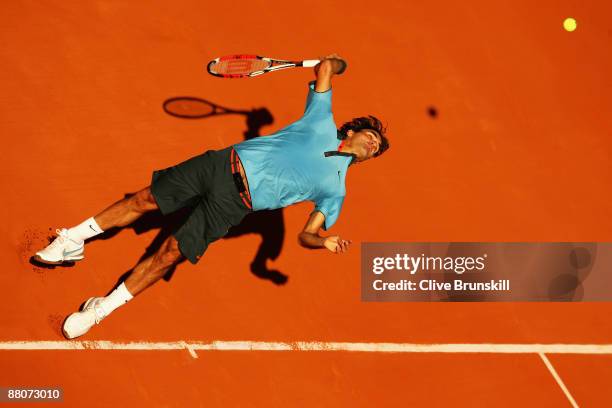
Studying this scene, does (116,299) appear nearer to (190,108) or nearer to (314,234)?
(314,234)

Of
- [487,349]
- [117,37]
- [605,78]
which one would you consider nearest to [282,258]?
[487,349]

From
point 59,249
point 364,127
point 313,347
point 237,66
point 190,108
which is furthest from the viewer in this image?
point 190,108

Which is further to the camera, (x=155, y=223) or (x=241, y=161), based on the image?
(x=155, y=223)

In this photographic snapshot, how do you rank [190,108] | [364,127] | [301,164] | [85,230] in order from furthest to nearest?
[190,108]
[364,127]
[85,230]
[301,164]

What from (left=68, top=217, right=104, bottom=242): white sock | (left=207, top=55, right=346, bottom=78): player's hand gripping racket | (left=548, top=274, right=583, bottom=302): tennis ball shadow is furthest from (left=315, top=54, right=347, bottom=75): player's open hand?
(left=548, top=274, right=583, bottom=302): tennis ball shadow

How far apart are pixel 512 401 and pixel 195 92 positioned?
4.68m

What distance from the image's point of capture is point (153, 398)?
865 cm

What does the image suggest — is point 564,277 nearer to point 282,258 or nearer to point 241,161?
point 282,258

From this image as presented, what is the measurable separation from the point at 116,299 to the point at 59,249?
747 millimetres

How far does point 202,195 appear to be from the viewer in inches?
313

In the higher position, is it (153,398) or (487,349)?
(487,349)
